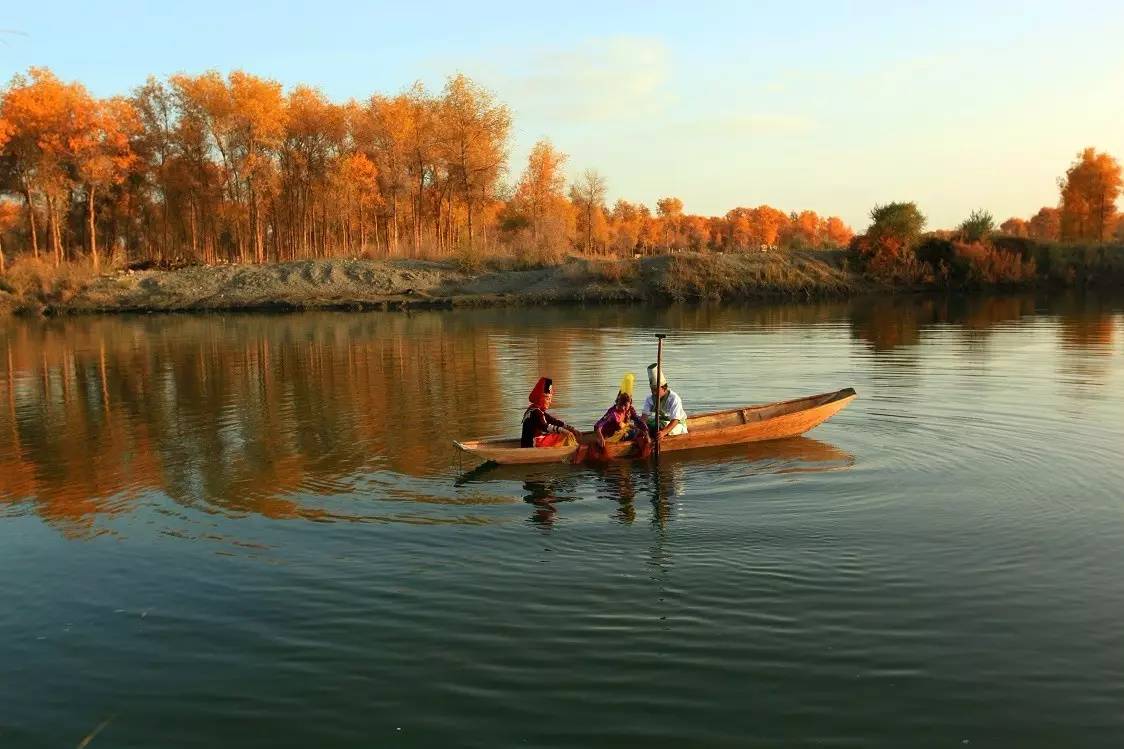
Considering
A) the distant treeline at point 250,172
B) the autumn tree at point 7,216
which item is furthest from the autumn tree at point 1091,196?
the autumn tree at point 7,216

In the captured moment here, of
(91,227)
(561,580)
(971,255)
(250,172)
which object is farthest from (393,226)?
(561,580)

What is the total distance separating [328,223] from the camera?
83375 millimetres

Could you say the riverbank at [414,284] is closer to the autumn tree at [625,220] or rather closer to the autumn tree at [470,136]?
the autumn tree at [470,136]

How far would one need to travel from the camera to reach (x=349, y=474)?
14.6m

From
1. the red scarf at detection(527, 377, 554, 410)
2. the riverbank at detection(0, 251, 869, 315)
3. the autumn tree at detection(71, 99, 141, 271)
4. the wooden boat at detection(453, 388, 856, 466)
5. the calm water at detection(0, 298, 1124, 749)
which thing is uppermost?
the autumn tree at detection(71, 99, 141, 271)

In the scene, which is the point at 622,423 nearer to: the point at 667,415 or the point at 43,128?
the point at 667,415

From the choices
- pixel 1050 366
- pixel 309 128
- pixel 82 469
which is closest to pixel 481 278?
pixel 309 128

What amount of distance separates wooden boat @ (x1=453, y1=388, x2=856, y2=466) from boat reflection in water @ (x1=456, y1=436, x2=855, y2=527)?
171mm

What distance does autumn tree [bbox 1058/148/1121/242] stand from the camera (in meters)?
82.0

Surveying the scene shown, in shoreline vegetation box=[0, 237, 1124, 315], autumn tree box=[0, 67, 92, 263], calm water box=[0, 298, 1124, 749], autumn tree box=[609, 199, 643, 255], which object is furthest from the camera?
autumn tree box=[609, 199, 643, 255]

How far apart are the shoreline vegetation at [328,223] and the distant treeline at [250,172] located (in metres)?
0.16

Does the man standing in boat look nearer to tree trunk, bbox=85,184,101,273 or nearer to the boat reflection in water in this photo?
the boat reflection in water

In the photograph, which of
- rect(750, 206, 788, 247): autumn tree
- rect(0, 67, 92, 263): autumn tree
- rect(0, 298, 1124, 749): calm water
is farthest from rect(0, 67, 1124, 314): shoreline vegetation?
rect(750, 206, 788, 247): autumn tree

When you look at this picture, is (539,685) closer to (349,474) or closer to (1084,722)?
(1084,722)
